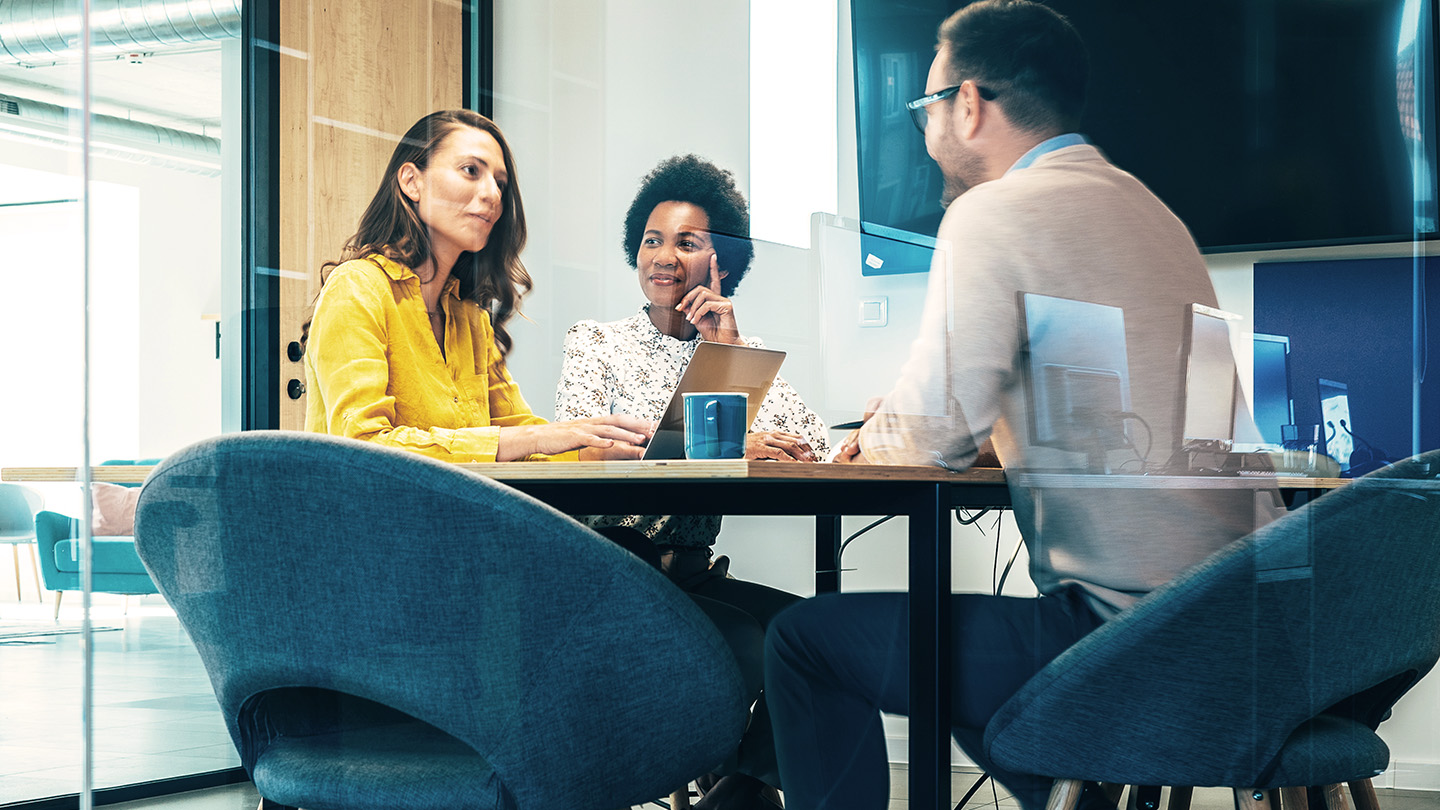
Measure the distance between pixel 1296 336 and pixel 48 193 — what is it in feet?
8.38

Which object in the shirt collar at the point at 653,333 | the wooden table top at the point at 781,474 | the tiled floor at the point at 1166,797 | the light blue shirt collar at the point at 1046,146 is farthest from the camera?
the shirt collar at the point at 653,333

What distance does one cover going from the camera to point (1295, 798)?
4.13 feet

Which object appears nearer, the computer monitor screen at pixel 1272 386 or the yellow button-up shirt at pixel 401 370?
the computer monitor screen at pixel 1272 386

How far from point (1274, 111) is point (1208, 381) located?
1.82 feet

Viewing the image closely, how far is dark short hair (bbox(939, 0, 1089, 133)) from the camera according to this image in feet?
5.47

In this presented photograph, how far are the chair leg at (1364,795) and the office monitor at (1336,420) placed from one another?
1.52ft

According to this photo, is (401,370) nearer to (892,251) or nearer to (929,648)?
(892,251)

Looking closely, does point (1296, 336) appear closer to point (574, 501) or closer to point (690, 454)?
point (690, 454)

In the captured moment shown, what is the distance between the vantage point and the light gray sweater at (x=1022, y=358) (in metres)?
1.33

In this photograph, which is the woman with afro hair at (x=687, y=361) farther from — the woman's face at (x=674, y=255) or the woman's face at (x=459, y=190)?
the woman's face at (x=459, y=190)

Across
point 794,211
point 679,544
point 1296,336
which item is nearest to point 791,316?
point 794,211

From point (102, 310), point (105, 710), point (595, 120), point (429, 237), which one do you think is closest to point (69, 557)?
point (105, 710)


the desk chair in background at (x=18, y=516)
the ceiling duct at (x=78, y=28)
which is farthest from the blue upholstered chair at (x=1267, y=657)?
the ceiling duct at (x=78, y=28)

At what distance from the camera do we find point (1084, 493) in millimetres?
1367
